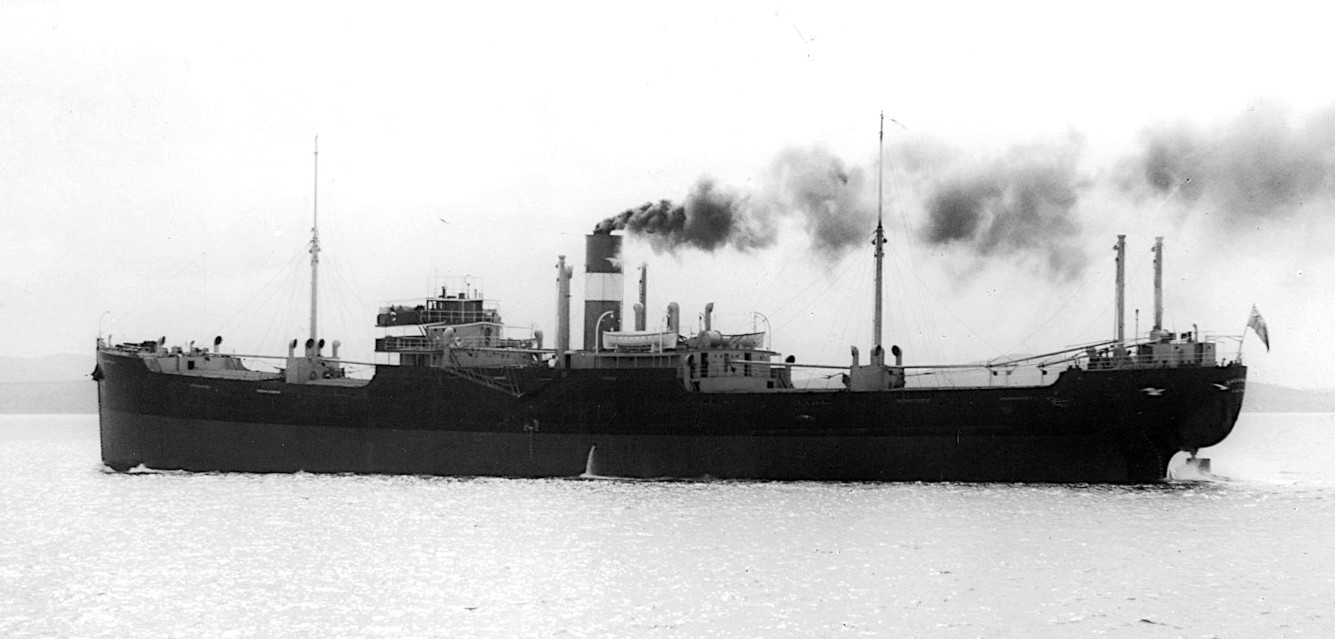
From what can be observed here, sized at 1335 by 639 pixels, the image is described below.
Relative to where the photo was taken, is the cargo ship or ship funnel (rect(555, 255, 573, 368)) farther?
ship funnel (rect(555, 255, 573, 368))

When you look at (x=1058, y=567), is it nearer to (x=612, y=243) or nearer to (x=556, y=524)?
(x=556, y=524)

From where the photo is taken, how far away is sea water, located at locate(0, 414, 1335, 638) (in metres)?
20.0

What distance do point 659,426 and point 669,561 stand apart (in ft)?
44.5

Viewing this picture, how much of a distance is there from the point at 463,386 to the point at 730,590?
19355 millimetres

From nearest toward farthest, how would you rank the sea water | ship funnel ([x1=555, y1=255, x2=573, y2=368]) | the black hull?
the sea water → the black hull → ship funnel ([x1=555, y1=255, x2=573, y2=368])

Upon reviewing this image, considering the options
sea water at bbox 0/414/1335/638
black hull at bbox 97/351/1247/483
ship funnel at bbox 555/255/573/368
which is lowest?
sea water at bbox 0/414/1335/638

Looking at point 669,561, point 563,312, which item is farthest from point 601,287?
point 669,561

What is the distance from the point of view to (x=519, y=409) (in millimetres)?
39625

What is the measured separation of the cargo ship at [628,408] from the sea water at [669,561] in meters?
Result: 1.01

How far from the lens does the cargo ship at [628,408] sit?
115ft

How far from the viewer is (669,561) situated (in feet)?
81.6

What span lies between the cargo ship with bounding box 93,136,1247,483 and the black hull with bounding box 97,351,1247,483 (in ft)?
0.16

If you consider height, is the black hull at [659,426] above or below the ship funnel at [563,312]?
below

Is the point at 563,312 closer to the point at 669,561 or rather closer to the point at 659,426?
the point at 659,426
